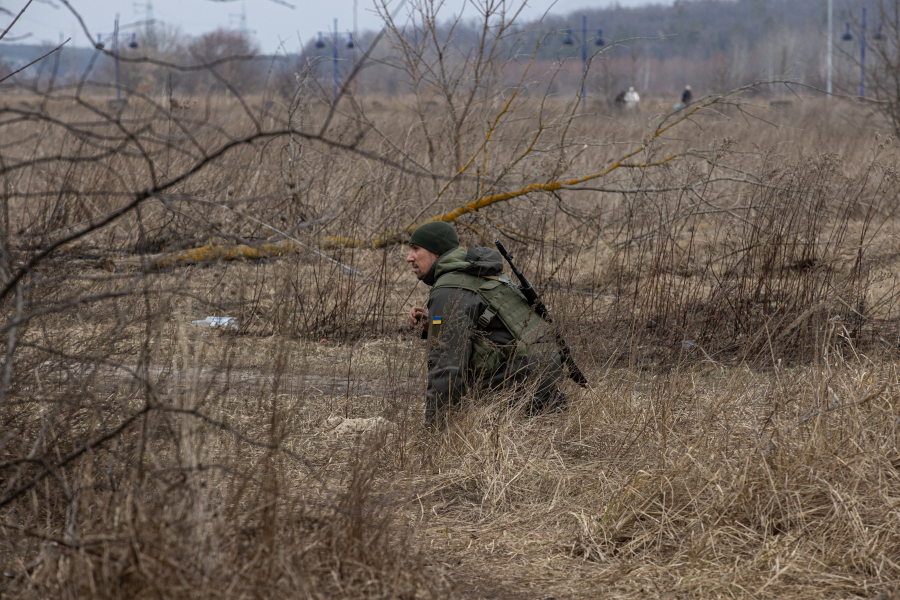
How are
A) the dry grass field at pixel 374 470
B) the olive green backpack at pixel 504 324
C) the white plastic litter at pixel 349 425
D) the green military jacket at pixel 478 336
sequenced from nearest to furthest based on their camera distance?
the dry grass field at pixel 374 470 → the green military jacket at pixel 478 336 → the olive green backpack at pixel 504 324 → the white plastic litter at pixel 349 425

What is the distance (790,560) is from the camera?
2420mm

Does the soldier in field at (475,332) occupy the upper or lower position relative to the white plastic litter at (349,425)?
upper

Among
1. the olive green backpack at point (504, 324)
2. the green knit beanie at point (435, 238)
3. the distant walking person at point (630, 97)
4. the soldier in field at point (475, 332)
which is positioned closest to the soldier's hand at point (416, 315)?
the soldier in field at point (475, 332)

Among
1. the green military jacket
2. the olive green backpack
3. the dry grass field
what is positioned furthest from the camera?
the olive green backpack

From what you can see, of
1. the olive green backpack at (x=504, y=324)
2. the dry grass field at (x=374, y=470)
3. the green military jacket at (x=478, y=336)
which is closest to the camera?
the dry grass field at (x=374, y=470)

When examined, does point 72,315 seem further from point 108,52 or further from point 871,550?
point 871,550

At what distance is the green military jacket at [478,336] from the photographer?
3.66 metres

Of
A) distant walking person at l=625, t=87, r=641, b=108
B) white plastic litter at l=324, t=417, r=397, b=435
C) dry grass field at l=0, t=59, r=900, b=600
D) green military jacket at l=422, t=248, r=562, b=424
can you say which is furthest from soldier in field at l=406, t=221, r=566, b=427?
distant walking person at l=625, t=87, r=641, b=108

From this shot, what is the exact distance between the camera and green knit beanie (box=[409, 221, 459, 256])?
3941 millimetres

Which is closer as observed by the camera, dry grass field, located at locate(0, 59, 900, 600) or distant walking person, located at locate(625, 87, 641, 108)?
dry grass field, located at locate(0, 59, 900, 600)

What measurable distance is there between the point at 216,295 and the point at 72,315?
3140 millimetres

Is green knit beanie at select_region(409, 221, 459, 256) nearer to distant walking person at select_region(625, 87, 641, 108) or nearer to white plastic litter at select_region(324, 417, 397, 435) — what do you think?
white plastic litter at select_region(324, 417, 397, 435)

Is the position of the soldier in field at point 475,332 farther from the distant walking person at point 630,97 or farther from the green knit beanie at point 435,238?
the distant walking person at point 630,97

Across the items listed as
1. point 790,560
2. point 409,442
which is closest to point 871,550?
point 790,560
